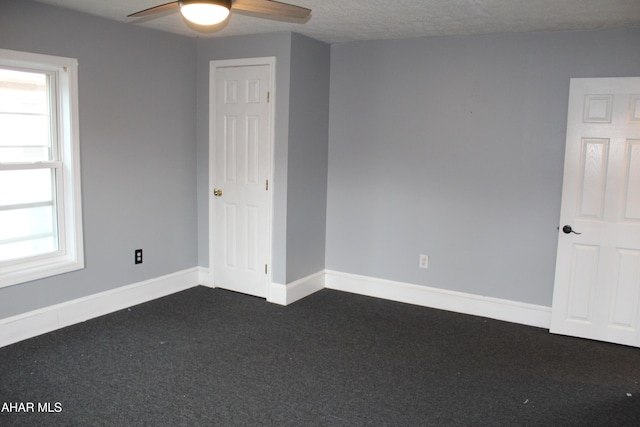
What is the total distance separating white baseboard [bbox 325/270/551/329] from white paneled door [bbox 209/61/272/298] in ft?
2.75

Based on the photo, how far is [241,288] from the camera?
4965 mm

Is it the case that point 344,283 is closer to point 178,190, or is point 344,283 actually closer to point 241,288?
point 241,288

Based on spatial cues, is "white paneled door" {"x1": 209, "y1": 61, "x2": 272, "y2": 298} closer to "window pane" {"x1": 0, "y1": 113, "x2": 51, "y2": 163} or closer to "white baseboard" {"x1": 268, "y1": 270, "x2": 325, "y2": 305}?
"white baseboard" {"x1": 268, "y1": 270, "x2": 325, "y2": 305}

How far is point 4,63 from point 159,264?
6.58ft

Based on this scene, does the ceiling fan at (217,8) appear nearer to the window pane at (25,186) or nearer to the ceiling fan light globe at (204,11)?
the ceiling fan light globe at (204,11)

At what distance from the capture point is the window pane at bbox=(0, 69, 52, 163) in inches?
146

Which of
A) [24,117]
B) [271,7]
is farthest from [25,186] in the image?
[271,7]

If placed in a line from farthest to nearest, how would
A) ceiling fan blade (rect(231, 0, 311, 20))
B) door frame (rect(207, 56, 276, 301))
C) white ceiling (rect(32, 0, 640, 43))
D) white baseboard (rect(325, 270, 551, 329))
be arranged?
door frame (rect(207, 56, 276, 301))
white baseboard (rect(325, 270, 551, 329))
white ceiling (rect(32, 0, 640, 43))
ceiling fan blade (rect(231, 0, 311, 20))

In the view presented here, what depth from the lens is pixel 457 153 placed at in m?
4.53

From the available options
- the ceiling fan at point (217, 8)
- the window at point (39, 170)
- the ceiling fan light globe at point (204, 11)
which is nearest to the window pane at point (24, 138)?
the window at point (39, 170)

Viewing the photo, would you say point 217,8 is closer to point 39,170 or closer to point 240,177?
point 39,170

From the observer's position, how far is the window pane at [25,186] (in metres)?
3.77

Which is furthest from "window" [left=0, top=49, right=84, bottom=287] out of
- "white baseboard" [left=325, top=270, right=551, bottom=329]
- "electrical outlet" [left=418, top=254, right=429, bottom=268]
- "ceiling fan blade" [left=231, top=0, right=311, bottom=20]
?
"electrical outlet" [left=418, top=254, right=429, bottom=268]

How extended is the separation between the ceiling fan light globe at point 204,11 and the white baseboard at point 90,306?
2543 mm
